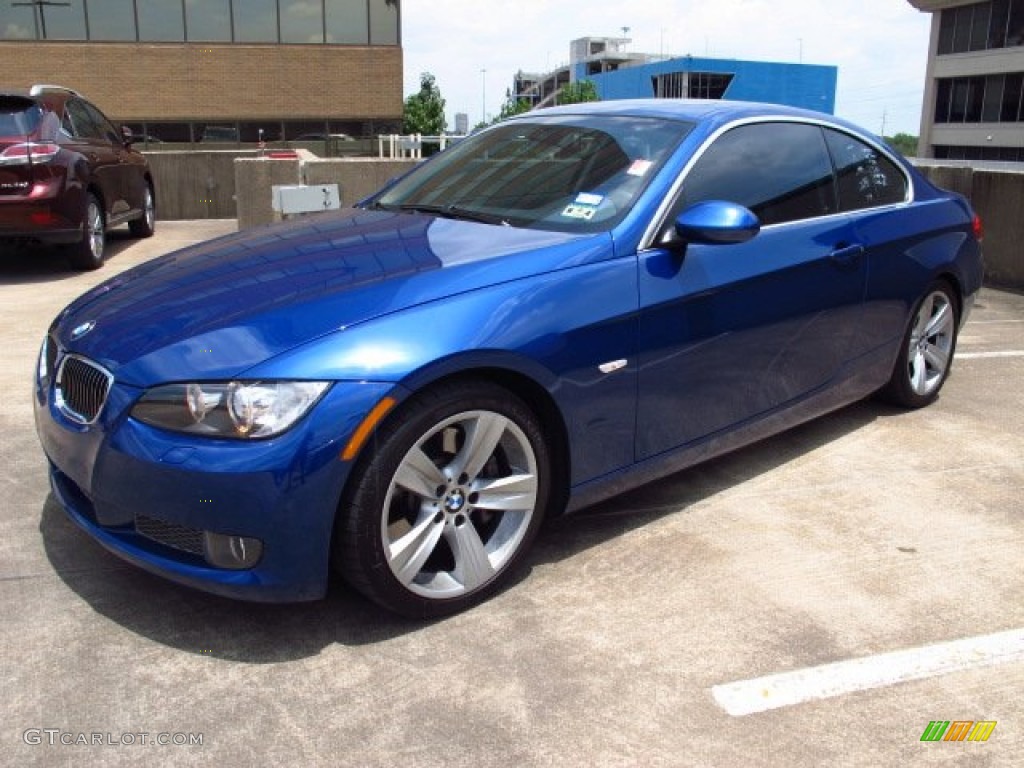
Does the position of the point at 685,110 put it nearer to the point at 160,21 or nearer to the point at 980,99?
the point at 160,21

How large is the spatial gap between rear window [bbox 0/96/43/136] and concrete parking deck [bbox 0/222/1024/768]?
5.29 m

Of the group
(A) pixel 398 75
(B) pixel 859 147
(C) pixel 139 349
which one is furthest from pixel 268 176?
(A) pixel 398 75

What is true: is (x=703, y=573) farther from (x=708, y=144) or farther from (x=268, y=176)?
(x=268, y=176)

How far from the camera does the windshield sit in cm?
352

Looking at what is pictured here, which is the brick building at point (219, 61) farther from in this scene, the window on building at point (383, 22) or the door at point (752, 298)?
the door at point (752, 298)

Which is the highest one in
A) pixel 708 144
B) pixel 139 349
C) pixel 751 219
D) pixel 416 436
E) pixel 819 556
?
pixel 708 144

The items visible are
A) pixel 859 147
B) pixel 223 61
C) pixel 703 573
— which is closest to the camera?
pixel 703 573

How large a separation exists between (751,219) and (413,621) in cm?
181

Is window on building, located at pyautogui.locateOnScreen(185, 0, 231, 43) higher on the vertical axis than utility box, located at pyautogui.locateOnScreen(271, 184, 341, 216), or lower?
higher

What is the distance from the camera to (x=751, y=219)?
3.40m

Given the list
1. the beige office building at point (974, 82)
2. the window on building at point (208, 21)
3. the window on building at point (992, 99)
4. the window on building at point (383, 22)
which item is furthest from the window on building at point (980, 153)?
the window on building at point (208, 21)

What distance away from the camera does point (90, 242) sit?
28.5 feet

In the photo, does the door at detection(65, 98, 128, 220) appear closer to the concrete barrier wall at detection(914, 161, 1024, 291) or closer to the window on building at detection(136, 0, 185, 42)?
the concrete barrier wall at detection(914, 161, 1024, 291)

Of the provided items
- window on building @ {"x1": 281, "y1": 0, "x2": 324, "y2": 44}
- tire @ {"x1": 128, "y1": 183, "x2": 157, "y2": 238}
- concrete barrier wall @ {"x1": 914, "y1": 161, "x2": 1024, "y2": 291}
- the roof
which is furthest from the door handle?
window on building @ {"x1": 281, "y1": 0, "x2": 324, "y2": 44}
